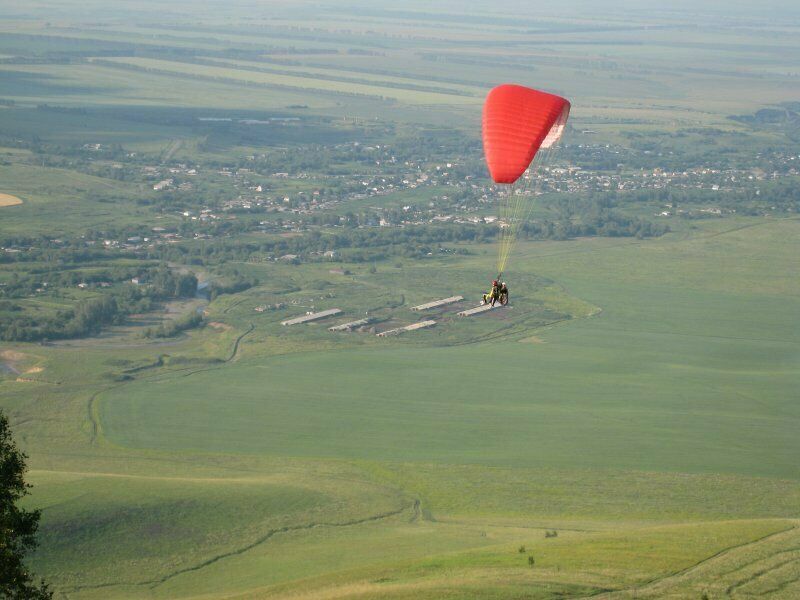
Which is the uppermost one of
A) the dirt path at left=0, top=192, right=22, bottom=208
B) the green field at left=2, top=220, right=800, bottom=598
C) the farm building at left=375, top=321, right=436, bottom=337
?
the dirt path at left=0, top=192, right=22, bottom=208

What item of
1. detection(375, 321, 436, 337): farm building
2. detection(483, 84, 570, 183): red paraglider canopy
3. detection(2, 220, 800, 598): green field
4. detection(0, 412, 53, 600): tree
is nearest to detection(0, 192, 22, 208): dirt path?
detection(2, 220, 800, 598): green field

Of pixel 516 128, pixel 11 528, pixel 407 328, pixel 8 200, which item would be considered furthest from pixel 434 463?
pixel 8 200

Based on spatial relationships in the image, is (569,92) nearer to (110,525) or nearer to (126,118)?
(126,118)

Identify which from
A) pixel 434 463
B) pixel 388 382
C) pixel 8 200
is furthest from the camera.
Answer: pixel 8 200

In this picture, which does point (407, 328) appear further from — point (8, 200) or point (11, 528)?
point (8, 200)

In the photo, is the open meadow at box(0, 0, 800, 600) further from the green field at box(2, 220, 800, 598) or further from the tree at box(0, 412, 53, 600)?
the tree at box(0, 412, 53, 600)

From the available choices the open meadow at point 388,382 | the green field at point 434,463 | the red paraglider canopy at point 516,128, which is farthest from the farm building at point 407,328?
the red paraglider canopy at point 516,128

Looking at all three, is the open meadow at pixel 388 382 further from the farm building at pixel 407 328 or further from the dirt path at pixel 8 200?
the farm building at pixel 407 328
